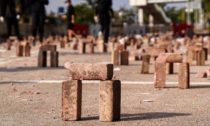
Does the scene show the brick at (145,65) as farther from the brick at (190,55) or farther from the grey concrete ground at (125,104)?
the brick at (190,55)

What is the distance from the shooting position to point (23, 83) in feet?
47.5

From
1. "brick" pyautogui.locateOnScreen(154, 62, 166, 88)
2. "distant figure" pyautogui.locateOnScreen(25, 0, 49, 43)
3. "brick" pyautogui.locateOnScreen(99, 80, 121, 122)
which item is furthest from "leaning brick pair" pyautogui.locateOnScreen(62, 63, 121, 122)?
"distant figure" pyautogui.locateOnScreen(25, 0, 49, 43)

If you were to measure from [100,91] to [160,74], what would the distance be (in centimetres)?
426

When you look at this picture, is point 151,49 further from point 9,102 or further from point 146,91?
point 9,102

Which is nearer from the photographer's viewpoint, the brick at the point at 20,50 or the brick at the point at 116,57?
the brick at the point at 116,57

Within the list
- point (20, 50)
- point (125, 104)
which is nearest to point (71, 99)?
point (125, 104)

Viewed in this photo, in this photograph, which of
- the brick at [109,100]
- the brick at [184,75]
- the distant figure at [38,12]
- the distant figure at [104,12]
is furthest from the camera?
the distant figure at [38,12]

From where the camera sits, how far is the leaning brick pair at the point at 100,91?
29.7 feet

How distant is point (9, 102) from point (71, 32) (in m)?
27.9

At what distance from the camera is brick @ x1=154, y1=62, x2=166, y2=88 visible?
43.0 ft

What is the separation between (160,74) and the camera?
13.2 m

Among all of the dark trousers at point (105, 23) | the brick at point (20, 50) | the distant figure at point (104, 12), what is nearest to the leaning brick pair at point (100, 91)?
the brick at point (20, 50)

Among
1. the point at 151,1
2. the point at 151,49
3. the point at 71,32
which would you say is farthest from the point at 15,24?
the point at 151,1

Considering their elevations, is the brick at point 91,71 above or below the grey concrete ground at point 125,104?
above
